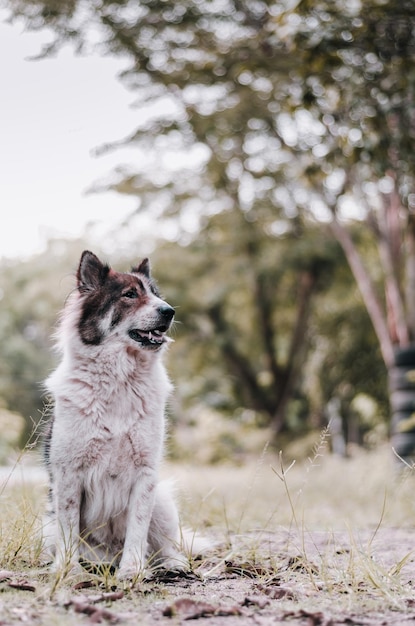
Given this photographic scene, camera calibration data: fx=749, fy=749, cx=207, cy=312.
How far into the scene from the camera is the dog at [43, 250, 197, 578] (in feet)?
12.8

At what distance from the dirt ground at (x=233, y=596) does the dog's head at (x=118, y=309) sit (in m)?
1.26

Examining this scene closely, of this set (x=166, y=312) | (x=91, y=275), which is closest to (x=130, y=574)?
(x=166, y=312)

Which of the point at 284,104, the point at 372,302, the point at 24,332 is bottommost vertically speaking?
the point at 24,332

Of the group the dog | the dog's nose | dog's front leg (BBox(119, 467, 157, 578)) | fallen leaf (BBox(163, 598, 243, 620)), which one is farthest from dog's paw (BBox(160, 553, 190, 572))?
the dog's nose

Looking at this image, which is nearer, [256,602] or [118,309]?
[256,602]

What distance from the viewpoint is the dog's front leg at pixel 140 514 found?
3.86 metres

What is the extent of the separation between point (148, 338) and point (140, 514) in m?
0.95

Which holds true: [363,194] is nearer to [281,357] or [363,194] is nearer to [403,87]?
[403,87]

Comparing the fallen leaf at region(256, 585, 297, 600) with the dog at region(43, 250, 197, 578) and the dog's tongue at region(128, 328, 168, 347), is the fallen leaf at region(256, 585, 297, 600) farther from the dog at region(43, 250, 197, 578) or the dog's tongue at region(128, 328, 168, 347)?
the dog's tongue at region(128, 328, 168, 347)

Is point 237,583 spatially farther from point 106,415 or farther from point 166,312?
point 166,312

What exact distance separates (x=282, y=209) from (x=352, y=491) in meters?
7.05

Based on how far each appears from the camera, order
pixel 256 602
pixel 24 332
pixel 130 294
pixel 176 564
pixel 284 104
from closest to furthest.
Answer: pixel 256 602 < pixel 176 564 < pixel 130 294 < pixel 284 104 < pixel 24 332

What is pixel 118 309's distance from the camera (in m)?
4.22

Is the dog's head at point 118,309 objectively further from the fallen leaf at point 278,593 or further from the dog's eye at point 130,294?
the fallen leaf at point 278,593
